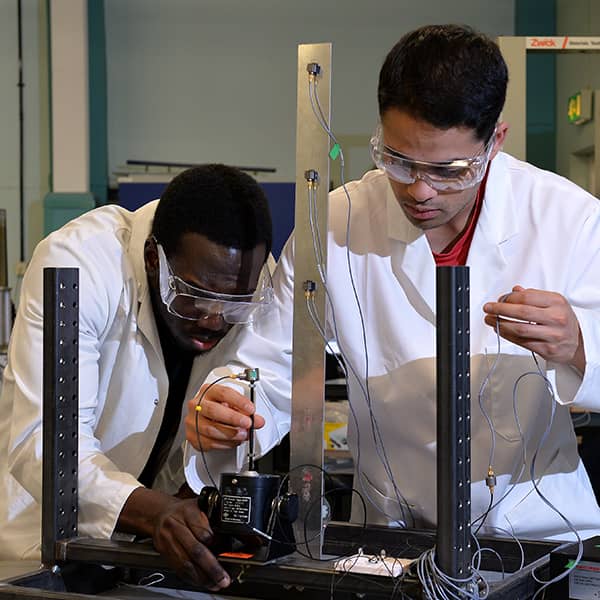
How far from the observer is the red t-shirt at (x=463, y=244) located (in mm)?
1558

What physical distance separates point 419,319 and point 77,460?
0.59m

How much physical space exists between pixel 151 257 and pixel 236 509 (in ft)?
2.21

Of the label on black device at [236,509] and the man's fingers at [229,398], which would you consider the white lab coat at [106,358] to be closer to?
the man's fingers at [229,398]

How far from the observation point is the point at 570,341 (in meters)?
1.24

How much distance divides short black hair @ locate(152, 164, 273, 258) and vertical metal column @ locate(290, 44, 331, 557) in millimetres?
361

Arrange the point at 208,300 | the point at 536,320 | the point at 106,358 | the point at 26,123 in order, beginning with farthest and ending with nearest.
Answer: the point at 26,123
the point at 106,358
the point at 208,300
the point at 536,320

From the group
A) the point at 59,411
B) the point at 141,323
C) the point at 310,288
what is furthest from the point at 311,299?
the point at 141,323

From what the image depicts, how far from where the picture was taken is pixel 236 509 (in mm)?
1195

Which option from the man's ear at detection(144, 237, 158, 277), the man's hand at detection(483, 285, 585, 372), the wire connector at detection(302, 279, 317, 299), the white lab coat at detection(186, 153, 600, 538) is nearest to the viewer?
the man's hand at detection(483, 285, 585, 372)

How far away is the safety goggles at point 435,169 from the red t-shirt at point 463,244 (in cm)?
22

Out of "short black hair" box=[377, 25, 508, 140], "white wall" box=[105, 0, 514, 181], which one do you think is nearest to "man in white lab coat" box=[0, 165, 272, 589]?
"short black hair" box=[377, 25, 508, 140]

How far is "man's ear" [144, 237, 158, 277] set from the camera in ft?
5.67

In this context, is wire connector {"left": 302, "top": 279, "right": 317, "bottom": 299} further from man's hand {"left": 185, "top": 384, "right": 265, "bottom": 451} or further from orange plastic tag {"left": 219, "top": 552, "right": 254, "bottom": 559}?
orange plastic tag {"left": 219, "top": 552, "right": 254, "bottom": 559}

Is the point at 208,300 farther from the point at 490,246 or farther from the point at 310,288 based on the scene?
the point at 490,246
